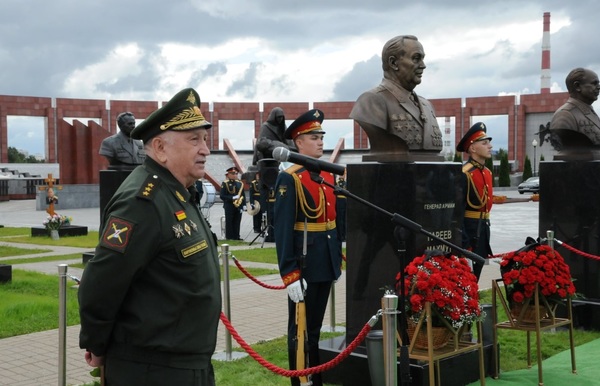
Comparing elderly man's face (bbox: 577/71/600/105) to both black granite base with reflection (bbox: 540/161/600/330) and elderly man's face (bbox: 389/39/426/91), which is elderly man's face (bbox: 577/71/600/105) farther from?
elderly man's face (bbox: 389/39/426/91)

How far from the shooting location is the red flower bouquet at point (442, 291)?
4.42 m

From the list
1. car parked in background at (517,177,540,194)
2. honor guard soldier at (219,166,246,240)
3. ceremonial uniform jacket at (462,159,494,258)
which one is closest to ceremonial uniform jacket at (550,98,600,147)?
ceremonial uniform jacket at (462,159,494,258)

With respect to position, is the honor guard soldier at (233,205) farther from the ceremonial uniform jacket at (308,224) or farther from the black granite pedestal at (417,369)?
the ceremonial uniform jacket at (308,224)

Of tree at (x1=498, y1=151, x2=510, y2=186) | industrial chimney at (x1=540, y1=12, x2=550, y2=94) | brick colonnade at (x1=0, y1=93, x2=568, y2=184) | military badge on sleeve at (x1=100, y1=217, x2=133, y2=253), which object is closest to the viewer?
military badge on sleeve at (x1=100, y1=217, x2=133, y2=253)

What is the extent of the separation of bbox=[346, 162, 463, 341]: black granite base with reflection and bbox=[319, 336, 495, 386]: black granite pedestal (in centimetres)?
23

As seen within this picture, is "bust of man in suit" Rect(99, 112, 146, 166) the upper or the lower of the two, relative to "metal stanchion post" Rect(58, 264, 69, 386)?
upper

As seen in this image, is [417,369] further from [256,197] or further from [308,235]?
[256,197]

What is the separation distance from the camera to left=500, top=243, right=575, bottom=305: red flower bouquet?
18.0ft

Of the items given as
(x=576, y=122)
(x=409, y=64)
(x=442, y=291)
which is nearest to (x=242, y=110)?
(x=576, y=122)

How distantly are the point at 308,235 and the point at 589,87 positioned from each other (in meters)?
4.34

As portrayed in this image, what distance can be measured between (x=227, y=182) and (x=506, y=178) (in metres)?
28.3

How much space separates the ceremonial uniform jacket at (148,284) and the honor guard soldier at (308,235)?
221 cm

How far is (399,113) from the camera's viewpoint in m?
5.50

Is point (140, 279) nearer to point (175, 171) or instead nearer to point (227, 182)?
point (175, 171)
